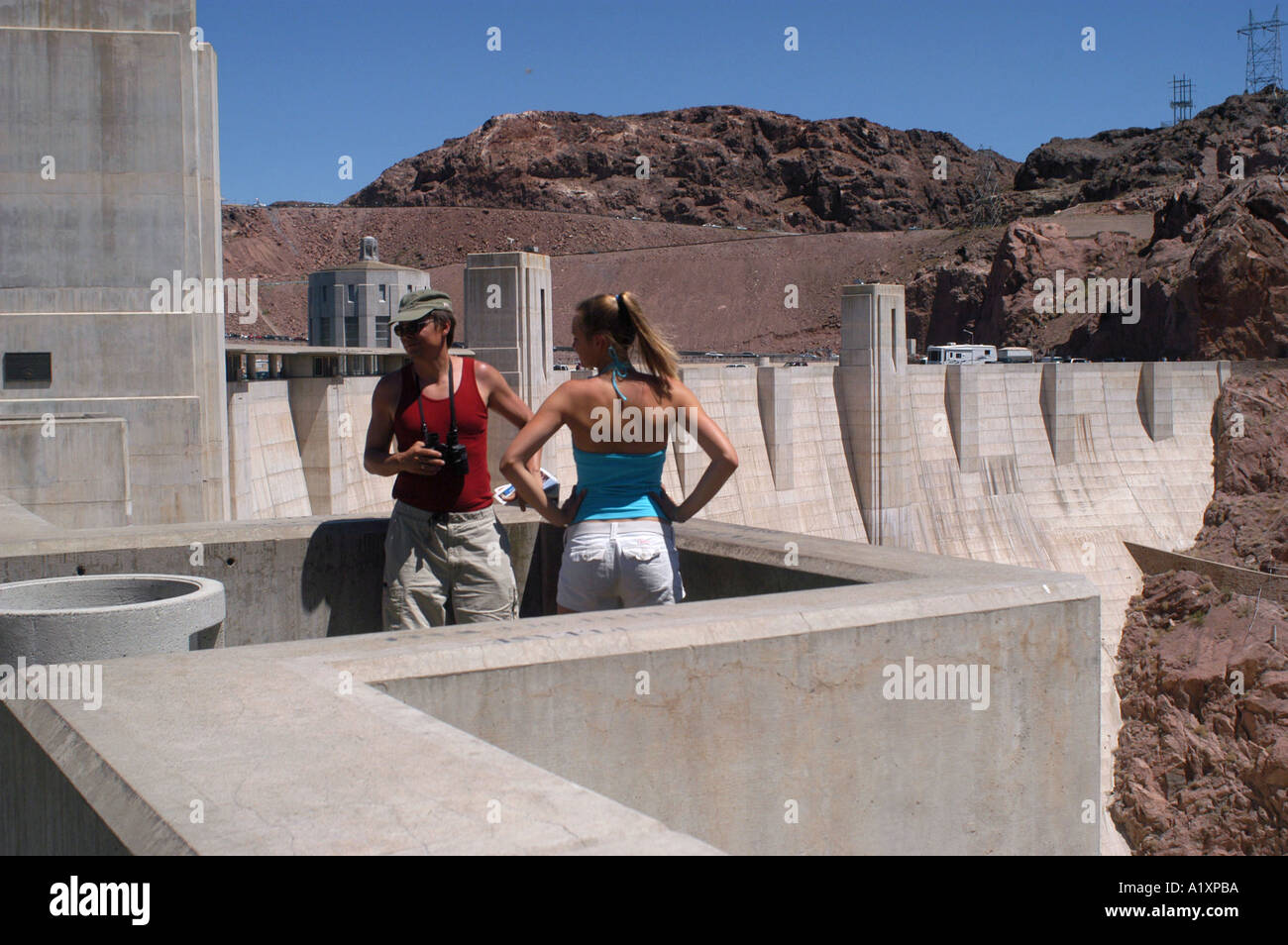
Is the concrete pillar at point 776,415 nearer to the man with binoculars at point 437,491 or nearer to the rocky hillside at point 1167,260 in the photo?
the man with binoculars at point 437,491

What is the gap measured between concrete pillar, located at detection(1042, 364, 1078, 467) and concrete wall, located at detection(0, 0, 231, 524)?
882 inches

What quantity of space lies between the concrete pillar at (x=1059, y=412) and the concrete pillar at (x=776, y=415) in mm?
8571

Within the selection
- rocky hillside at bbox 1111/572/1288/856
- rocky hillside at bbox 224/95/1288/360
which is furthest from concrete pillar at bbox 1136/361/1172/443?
rocky hillside at bbox 224/95/1288/360

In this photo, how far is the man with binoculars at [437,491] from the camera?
452 cm

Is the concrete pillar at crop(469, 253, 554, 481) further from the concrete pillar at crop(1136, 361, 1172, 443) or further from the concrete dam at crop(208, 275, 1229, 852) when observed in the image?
the concrete pillar at crop(1136, 361, 1172, 443)

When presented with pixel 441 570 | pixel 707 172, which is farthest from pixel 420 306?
pixel 707 172

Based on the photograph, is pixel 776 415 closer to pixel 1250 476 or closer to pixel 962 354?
pixel 1250 476

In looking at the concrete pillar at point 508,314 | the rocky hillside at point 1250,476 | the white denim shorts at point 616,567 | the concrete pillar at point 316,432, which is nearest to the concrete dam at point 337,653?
the white denim shorts at point 616,567

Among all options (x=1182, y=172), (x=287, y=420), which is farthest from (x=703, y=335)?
(x=287, y=420)

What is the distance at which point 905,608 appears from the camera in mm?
3762

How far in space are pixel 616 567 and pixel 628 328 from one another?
2.58ft

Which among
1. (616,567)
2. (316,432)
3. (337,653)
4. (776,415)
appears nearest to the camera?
(337,653)

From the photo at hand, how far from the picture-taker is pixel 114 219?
980 centimetres

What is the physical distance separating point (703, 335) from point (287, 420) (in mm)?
66211
